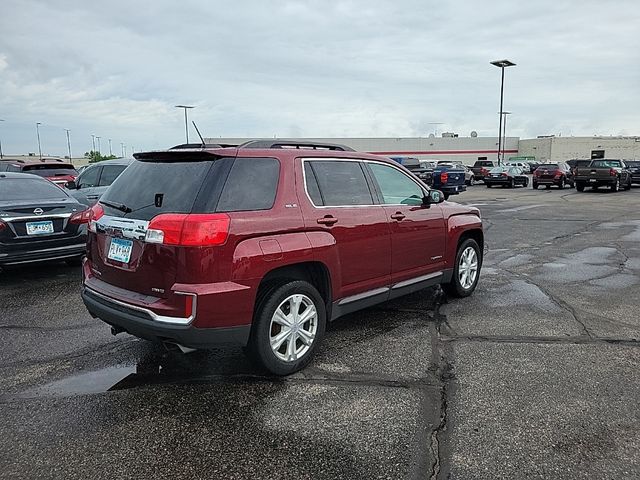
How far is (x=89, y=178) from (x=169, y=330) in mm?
9800

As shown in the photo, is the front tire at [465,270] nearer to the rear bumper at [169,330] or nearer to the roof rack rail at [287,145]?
the roof rack rail at [287,145]

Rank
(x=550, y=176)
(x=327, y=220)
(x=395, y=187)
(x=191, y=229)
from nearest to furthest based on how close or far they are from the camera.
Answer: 1. (x=191, y=229)
2. (x=327, y=220)
3. (x=395, y=187)
4. (x=550, y=176)

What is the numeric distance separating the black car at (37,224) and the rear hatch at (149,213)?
320cm

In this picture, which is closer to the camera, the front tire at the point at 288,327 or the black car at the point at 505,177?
the front tire at the point at 288,327

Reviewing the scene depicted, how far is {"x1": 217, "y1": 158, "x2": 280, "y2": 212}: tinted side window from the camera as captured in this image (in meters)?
3.65

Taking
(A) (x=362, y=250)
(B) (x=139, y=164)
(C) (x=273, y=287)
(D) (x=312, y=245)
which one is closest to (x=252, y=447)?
(C) (x=273, y=287)

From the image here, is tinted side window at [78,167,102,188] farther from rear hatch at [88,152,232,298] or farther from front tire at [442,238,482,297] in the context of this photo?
front tire at [442,238,482,297]

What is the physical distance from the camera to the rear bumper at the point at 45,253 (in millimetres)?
6665

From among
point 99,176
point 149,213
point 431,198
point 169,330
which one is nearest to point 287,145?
point 149,213

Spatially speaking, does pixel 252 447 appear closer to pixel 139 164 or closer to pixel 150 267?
pixel 150 267

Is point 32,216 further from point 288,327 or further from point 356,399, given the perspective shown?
point 356,399

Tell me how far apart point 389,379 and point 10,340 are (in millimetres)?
3537

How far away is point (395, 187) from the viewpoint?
17.2 feet

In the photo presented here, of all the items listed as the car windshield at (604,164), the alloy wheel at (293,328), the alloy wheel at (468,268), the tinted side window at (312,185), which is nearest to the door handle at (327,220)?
the tinted side window at (312,185)
